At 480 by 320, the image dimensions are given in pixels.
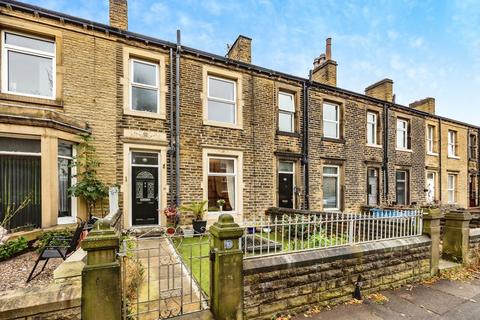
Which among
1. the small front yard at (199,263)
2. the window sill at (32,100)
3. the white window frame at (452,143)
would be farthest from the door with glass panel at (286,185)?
the white window frame at (452,143)

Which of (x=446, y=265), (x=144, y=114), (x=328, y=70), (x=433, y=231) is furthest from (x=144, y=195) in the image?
(x=328, y=70)

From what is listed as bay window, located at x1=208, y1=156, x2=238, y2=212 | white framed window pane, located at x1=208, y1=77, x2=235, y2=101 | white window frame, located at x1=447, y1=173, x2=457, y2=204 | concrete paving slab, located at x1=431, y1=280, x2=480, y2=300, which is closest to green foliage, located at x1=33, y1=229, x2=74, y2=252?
bay window, located at x1=208, y1=156, x2=238, y2=212

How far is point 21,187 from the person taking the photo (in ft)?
19.9

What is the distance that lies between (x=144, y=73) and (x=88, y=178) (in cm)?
398

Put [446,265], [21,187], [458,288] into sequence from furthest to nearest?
1. [446,265]
2. [21,187]
3. [458,288]

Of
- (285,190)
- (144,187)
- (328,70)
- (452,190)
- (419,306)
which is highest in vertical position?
(328,70)

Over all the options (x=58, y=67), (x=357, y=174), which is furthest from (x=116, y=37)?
(x=357, y=174)

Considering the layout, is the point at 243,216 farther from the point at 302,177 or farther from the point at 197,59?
the point at 197,59

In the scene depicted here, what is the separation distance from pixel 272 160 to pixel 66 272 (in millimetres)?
8249

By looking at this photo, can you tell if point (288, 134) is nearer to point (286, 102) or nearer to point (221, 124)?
point (286, 102)

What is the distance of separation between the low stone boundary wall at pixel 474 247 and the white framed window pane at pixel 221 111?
8.36 metres

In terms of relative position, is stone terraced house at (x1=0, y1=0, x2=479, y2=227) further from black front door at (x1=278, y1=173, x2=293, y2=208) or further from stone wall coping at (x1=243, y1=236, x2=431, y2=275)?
stone wall coping at (x1=243, y1=236, x2=431, y2=275)

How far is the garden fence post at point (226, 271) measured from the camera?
3.56 m

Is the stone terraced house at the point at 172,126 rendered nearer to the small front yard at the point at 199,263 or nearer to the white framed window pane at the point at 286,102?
the white framed window pane at the point at 286,102
